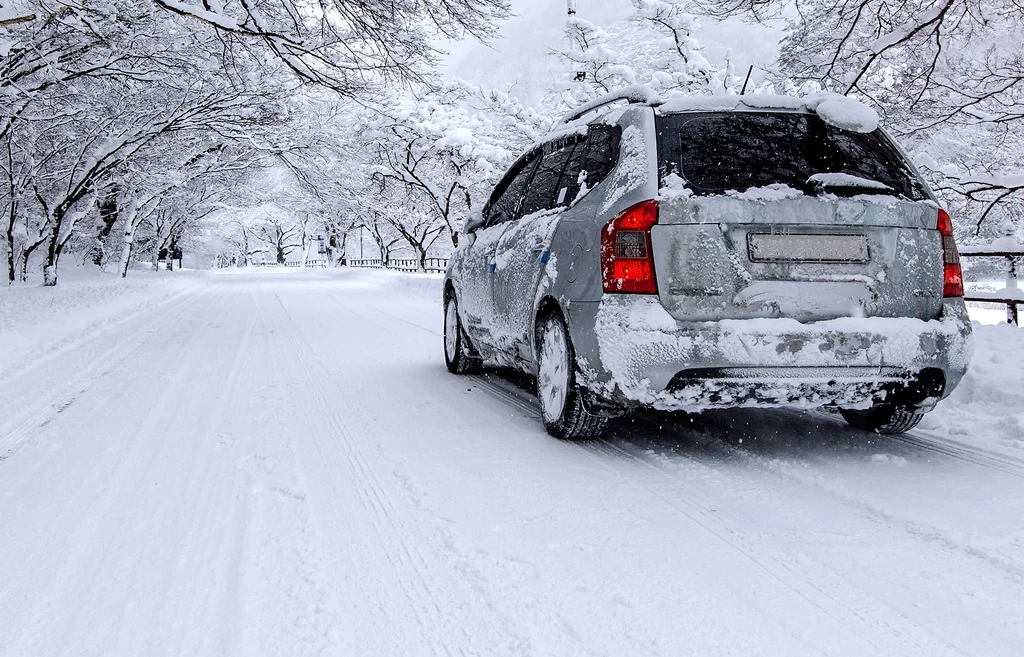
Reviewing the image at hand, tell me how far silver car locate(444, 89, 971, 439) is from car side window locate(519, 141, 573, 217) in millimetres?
696

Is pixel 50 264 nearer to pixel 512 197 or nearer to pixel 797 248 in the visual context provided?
pixel 512 197

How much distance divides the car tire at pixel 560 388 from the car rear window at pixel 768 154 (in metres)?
1.07

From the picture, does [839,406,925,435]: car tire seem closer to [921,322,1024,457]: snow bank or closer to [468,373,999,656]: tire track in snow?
[921,322,1024,457]: snow bank

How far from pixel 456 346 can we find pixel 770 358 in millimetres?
3741

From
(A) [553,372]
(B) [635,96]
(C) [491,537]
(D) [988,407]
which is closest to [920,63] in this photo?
(D) [988,407]

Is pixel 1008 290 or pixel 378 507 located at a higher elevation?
pixel 1008 290

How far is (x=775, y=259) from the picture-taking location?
336cm

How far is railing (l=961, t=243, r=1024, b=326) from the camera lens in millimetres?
8953

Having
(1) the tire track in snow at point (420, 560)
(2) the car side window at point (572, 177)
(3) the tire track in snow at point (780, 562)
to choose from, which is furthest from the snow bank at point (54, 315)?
(3) the tire track in snow at point (780, 562)

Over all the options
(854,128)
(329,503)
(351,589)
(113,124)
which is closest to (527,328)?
(329,503)

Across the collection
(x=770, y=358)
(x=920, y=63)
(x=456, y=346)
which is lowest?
(x=456, y=346)

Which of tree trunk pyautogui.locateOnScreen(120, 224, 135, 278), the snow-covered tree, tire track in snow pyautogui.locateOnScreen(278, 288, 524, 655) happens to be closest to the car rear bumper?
tire track in snow pyautogui.locateOnScreen(278, 288, 524, 655)

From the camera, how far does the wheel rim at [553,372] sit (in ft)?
13.0

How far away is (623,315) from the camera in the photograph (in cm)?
343
